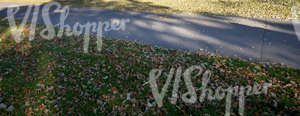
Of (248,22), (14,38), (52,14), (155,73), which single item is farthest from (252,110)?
(52,14)

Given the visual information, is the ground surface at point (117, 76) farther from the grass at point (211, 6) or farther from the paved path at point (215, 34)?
the grass at point (211, 6)

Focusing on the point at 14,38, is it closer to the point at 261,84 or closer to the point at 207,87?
the point at 207,87

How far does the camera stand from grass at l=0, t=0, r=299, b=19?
10695mm

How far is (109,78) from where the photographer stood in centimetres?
573

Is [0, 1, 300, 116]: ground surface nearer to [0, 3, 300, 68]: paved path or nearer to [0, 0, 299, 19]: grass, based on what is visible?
[0, 3, 300, 68]: paved path

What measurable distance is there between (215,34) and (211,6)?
514 cm

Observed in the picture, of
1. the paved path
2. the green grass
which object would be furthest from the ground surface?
the paved path

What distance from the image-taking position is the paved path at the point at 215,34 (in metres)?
6.77

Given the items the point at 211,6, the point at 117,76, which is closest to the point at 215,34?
the point at 117,76

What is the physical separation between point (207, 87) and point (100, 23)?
7279 mm

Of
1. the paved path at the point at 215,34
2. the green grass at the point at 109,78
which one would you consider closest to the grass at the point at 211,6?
the paved path at the point at 215,34

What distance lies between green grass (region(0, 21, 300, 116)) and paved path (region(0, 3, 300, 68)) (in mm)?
723

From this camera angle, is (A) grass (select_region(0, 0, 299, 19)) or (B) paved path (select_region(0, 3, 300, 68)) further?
(A) grass (select_region(0, 0, 299, 19))

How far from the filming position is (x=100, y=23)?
10320mm
